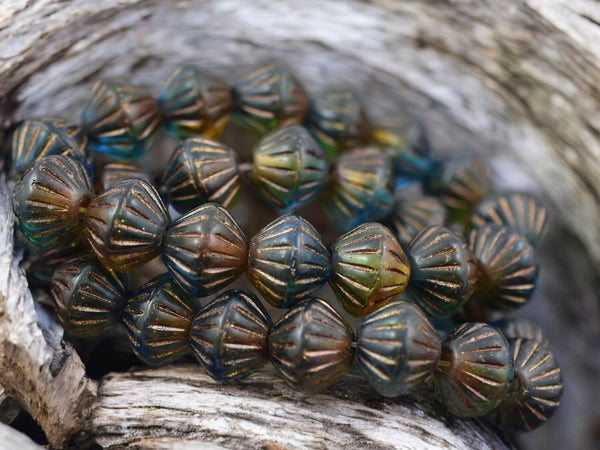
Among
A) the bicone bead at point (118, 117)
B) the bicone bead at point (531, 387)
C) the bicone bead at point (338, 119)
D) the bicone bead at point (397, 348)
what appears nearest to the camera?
the bicone bead at point (397, 348)

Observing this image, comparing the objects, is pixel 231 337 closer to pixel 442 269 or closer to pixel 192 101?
pixel 442 269

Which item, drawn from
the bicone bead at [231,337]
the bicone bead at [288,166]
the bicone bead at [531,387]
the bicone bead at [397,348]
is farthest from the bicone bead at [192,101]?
the bicone bead at [531,387]

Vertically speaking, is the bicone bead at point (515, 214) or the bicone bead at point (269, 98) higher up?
the bicone bead at point (269, 98)

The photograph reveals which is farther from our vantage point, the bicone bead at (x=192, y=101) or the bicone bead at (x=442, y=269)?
the bicone bead at (x=192, y=101)

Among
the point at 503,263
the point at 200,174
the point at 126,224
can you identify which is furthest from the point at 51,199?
the point at 503,263

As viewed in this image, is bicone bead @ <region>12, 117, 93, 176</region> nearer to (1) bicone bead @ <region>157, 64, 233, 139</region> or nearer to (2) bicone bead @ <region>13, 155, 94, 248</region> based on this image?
(2) bicone bead @ <region>13, 155, 94, 248</region>

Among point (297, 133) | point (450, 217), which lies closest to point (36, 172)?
point (297, 133)

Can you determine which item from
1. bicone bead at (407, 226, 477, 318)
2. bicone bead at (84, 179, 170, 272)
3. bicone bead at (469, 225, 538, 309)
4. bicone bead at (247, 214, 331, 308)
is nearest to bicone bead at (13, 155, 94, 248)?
bicone bead at (84, 179, 170, 272)

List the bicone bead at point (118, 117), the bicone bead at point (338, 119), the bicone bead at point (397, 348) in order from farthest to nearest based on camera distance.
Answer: the bicone bead at point (338, 119) → the bicone bead at point (118, 117) → the bicone bead at point (397, 348)

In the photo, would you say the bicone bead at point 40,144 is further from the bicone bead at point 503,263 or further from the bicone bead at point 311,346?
the bicone bead at point 503,263
